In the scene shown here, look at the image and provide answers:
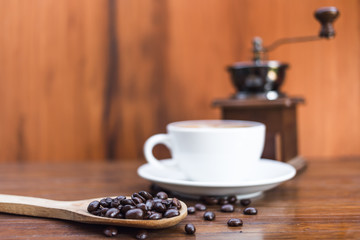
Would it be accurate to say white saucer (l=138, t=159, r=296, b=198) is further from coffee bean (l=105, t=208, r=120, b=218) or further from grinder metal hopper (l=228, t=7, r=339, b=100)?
grinder metal hopper (l=228, t=7, r=339, b=100)

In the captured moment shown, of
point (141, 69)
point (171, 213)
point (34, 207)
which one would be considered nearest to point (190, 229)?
point (171, 213)

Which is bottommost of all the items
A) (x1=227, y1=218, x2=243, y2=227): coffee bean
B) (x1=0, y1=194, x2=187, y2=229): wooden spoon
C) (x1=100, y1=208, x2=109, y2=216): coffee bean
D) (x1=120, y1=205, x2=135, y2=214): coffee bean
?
(x1=227, y1=218, x2=243, y2=227): coffee bean

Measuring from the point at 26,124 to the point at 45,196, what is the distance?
67cm

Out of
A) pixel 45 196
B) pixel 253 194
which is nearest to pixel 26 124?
pixel 45 196

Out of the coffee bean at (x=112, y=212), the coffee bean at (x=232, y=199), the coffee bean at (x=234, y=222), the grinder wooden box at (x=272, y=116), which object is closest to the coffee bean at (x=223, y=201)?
the coffee bean at (x=232, y=199)

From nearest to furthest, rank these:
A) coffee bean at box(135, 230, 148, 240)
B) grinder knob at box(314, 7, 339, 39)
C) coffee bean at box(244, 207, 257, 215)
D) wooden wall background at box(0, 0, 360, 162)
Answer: coffee bean at box(135, 230, 148, 240)
coffee bean at box(244, 207, 257, 215)
grinder knob at box(314, 7, 339, 39)
wooden wall background at box(0, 0, 360, 162)

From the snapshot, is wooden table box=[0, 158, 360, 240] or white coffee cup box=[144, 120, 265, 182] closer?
wooden table box=[0, 158, 360, 240]

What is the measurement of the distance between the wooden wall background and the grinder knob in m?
0.32

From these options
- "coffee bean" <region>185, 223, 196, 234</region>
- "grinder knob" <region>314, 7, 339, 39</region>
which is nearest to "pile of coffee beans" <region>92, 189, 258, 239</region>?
"coffee bean" <region>185, 223, 196, 234</region>

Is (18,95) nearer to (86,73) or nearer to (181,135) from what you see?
(86,73)

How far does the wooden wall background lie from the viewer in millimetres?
1376

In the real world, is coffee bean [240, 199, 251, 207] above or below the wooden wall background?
below

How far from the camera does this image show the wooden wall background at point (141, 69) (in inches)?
54.2

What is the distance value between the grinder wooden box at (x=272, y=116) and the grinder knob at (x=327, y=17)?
189 millimetres
